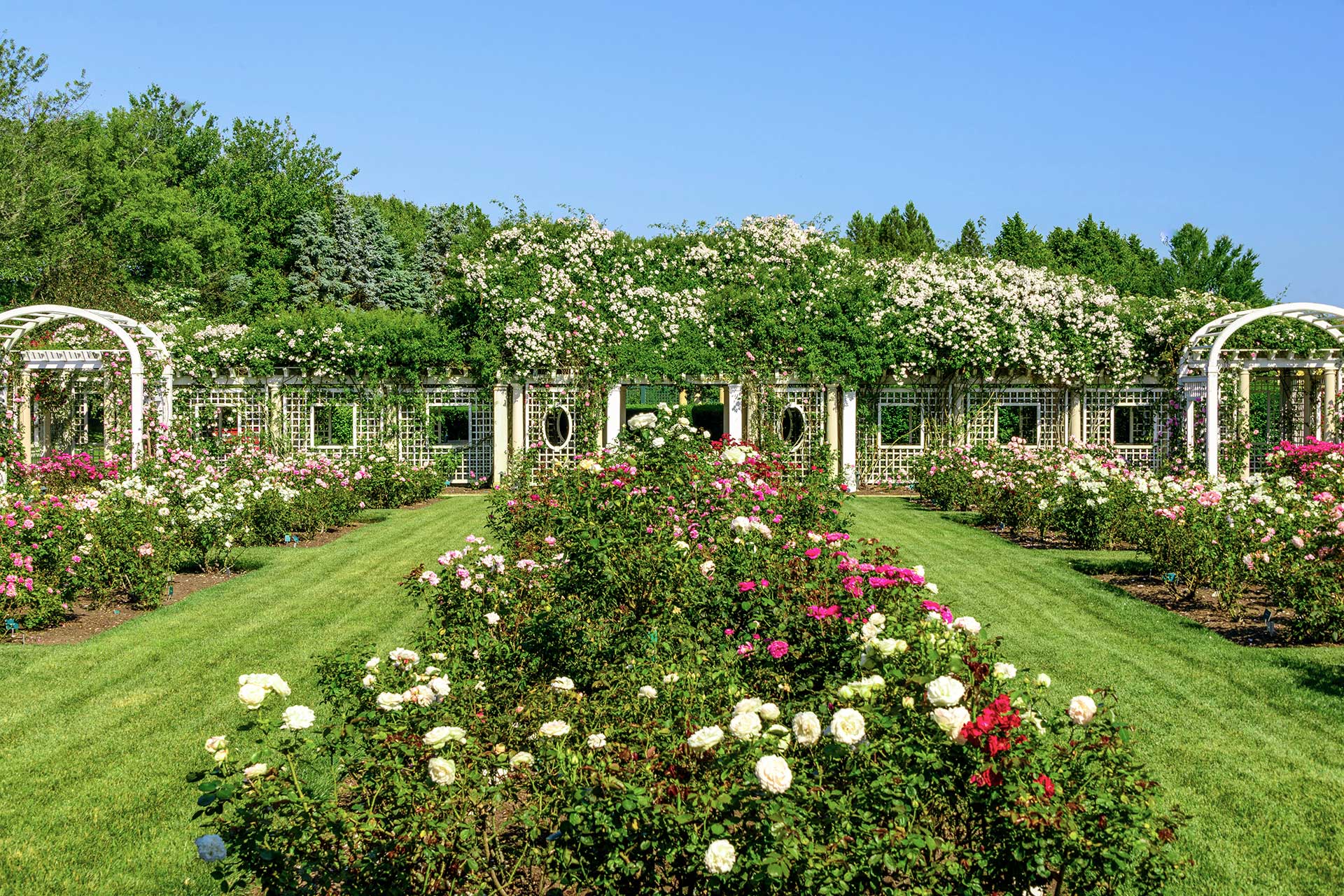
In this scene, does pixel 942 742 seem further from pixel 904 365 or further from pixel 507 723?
pixel 904 365

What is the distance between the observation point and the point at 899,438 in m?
18.5

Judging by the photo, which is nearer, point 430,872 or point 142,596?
point 430,872

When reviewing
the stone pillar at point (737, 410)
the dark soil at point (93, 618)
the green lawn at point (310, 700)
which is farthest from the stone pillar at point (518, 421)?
the dark soil at point (93, 618)

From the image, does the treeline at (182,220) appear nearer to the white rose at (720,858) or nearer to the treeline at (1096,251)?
the treeline at (1096,251)

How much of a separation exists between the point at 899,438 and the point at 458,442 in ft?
26.3

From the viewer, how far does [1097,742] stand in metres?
2.78

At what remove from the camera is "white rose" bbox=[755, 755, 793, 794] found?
7.75 feet

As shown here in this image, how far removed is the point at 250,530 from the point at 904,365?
11081 millimetres

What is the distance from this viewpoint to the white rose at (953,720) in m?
2.55

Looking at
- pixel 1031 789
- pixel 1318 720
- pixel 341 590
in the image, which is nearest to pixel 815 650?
pixel 1031 789

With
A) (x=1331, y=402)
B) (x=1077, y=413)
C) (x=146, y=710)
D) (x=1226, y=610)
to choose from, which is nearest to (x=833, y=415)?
(x=1077, y=413)

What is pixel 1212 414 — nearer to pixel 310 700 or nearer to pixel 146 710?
pixel 310 700

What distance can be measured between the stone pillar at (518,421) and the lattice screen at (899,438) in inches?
233

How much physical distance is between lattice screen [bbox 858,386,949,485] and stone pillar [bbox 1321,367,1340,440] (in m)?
5.96
